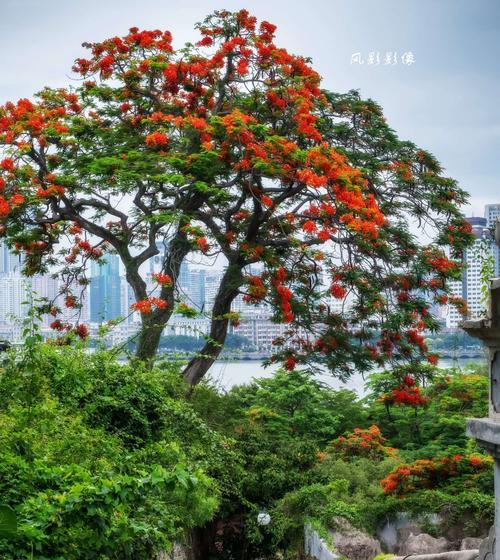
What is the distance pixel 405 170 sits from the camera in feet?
44.4

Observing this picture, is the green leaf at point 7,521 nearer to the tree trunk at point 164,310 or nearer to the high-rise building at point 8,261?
the tree trunk at point 164,310

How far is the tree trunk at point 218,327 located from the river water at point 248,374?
74cm

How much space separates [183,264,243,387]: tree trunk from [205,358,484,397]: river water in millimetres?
740

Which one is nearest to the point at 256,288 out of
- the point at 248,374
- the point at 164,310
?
the point at 164,310

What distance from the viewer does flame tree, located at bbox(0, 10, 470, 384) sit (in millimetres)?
11969

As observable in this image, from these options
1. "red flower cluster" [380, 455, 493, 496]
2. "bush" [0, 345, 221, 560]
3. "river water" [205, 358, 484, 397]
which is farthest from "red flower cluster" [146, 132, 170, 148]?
"red flower cluster" [380, 455, 493, 496]

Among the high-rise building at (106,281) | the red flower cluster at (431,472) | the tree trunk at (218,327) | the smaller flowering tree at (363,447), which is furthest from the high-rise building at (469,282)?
the high-rise building at (106,281)

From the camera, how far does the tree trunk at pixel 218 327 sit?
1256cm

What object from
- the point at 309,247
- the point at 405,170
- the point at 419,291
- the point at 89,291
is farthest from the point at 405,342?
the point at 89,291

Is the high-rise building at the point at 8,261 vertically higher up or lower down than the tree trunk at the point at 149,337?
higher up

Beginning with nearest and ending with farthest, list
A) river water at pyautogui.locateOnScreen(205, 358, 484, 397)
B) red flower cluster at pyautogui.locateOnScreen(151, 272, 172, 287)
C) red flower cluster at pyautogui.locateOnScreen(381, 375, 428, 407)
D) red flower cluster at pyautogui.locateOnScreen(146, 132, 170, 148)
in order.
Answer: red flower cluster at pyautogui.locateOnScreen(151, 272, 172, 287) → red flower cluster at pyautogui.locateOnScreen(381, 375, 428, 407) → red flower cluster at pyautogui.locateOnScreen(146, 132, 170, 148) → river water at pyautogui.locateOnScreen(205, 358, 484, 397)

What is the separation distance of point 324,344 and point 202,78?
12.7ft

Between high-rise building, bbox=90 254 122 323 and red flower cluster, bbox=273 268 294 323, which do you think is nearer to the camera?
red flower cluster, bbox=273 268 294 323

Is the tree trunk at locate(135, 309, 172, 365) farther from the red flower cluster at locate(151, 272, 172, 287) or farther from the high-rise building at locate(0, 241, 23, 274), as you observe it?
the high-rise building at locate(0, 241, 23, 274)
